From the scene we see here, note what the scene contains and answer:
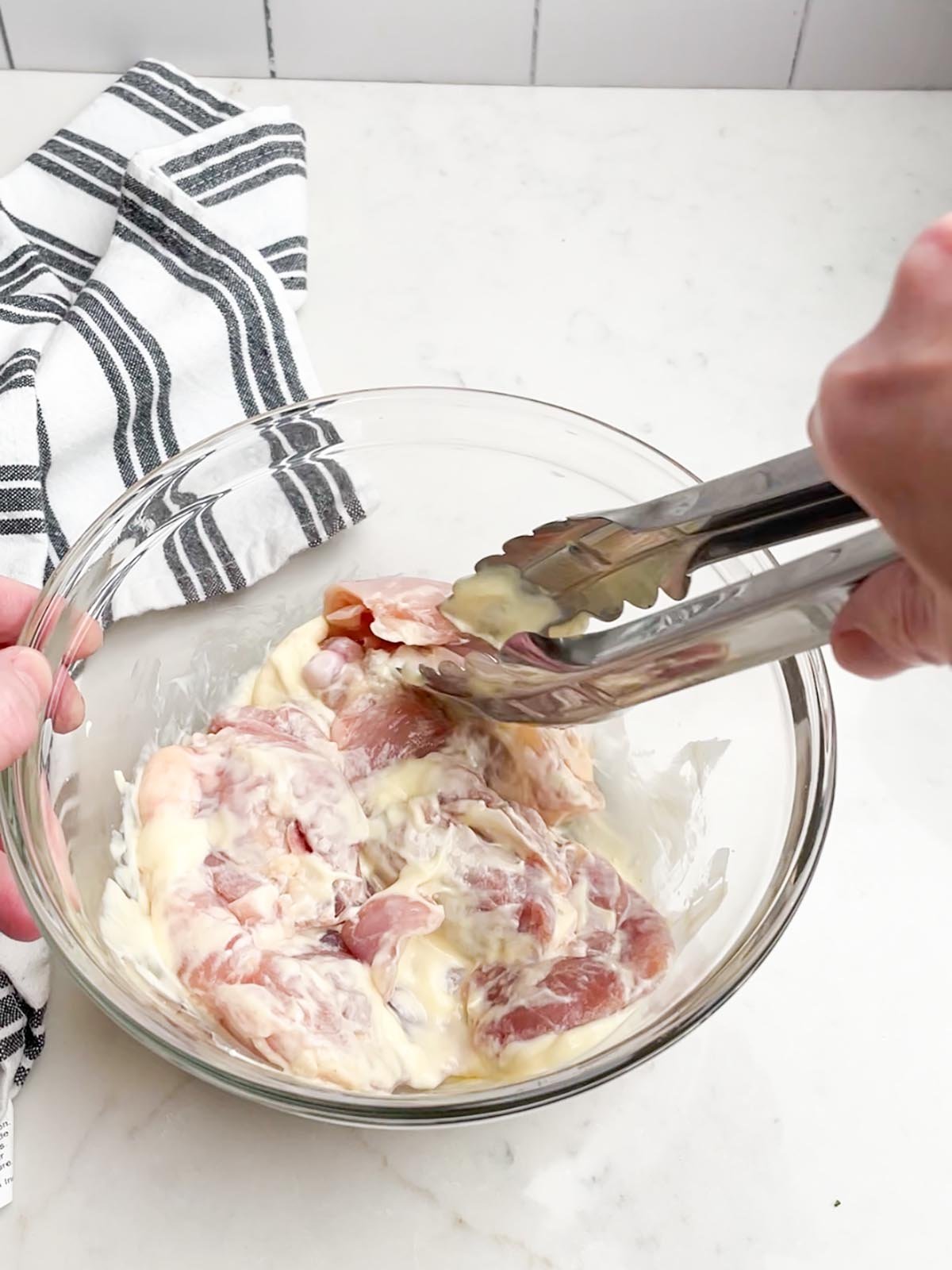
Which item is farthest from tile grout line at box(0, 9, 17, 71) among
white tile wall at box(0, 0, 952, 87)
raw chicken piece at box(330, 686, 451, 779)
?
raw chicken piece at box(330, 686, 451, 779)

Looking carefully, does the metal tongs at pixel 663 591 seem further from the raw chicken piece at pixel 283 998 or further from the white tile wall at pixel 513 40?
the white tile wall at pixel 513 40

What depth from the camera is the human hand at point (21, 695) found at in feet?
3.16

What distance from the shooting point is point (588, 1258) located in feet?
3.44

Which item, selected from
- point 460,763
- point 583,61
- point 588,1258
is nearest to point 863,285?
point 583,61

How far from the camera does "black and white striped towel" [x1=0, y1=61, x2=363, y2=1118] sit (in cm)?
127

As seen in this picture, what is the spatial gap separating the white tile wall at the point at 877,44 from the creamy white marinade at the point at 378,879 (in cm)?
109

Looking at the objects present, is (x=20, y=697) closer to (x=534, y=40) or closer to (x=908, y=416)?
(x=908, y=416)

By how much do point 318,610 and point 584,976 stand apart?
505 mm

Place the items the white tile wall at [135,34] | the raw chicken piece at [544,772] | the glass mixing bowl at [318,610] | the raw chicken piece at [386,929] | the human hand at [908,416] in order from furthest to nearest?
the white tile wall at [135,34]
the raw chicken piece at [544,772]
the raw chicken piece at [386,929]
the glass mixing bowl at [318,610]
the human hand at [908,416]

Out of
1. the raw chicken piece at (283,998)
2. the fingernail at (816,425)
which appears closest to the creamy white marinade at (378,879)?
the raw chicken piece at (283,998)

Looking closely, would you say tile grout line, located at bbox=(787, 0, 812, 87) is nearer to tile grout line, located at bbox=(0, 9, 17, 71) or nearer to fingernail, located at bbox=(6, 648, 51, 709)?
tile grout line, located at bbox=(0, 9, 17, 71)

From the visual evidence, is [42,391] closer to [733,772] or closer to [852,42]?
[733,772]

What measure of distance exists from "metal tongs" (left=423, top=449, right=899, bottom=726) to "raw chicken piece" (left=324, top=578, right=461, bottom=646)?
4 cm

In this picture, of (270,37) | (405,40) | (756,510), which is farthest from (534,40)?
(756,510)
